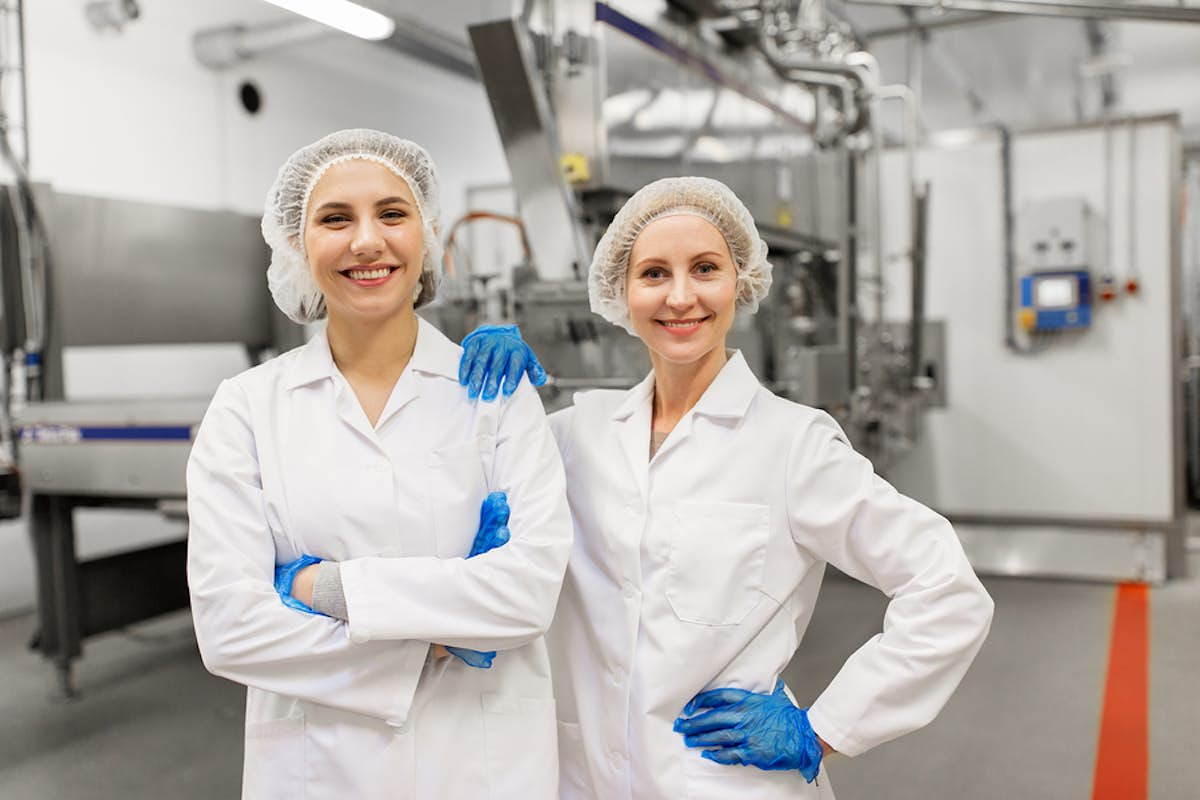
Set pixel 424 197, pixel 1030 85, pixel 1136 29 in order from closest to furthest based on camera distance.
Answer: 1. pixel 424 197
2. pixel 1136 29
3. pixel 1030 85

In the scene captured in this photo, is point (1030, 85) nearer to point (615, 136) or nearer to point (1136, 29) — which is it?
point (1136, 29)

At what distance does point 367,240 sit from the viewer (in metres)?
1.10

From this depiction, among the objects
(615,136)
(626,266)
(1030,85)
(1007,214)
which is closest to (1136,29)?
(1030,85)

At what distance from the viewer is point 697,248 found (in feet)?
3.84

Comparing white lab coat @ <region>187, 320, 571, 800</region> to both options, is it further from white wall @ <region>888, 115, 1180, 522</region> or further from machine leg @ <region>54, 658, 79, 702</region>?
white wall @ <region>888, 115, 1180, 522</region>

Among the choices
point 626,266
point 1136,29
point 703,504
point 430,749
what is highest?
point 1136,29

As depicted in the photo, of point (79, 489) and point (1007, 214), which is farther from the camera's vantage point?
point (1007, 214)

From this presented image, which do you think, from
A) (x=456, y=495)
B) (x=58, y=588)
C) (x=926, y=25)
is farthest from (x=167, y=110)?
(x=456, y=495)

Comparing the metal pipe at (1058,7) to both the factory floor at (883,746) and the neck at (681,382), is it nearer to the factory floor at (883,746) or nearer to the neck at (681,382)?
the factory floor at (883,746)

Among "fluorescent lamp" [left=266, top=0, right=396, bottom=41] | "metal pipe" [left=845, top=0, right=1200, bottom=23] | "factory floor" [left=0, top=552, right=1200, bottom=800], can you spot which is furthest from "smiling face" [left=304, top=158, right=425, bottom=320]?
"metal pipe" [left=845, top=0, right=1200, bottom=23]

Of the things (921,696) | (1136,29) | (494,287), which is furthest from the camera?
(1136,29)

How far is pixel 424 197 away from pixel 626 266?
0.28 metres

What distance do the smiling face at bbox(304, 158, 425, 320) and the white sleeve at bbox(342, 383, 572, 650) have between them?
281 millimetres

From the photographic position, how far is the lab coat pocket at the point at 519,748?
1146 mm
